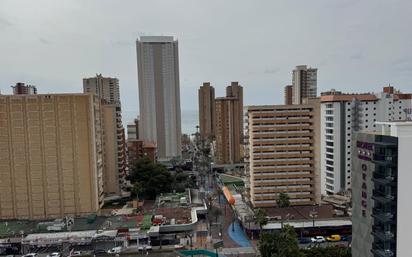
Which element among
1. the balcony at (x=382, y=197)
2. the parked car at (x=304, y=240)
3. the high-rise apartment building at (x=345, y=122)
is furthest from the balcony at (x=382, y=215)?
the high-rise apartment building at (x=345, y=122)

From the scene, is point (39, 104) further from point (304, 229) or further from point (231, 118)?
point (231, 118)

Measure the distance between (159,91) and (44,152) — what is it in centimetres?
5529

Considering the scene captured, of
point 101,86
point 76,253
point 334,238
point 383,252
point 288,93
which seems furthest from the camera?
point 288,93

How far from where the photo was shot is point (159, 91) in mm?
106375

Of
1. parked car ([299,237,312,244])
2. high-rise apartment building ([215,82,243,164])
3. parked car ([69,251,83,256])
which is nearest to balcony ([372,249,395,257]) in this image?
parked car ([299,237,312,244])

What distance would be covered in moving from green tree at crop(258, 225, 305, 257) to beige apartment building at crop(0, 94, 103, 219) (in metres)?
32.4

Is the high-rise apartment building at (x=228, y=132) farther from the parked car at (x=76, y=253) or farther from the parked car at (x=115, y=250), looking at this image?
the parked car at (x=76, y=253)

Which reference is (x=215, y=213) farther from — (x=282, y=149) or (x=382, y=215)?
(x=382, y=215)

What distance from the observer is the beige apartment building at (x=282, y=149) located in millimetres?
56156

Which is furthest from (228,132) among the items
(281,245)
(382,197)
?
(382,197)

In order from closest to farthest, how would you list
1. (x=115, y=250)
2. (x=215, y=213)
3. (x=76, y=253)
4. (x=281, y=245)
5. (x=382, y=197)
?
(x=382, y=197) → (x=281, y=245) → (x=76, y=253) → (x=115, y=250) → (x=215, y=213)

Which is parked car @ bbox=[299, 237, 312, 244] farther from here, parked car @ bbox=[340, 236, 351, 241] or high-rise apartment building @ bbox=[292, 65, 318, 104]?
high-rise apartment building @ bbox=[292, 65, 318, 104]

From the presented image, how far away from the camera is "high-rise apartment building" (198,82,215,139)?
133 metres

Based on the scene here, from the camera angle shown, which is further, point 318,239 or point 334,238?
point 318,239
